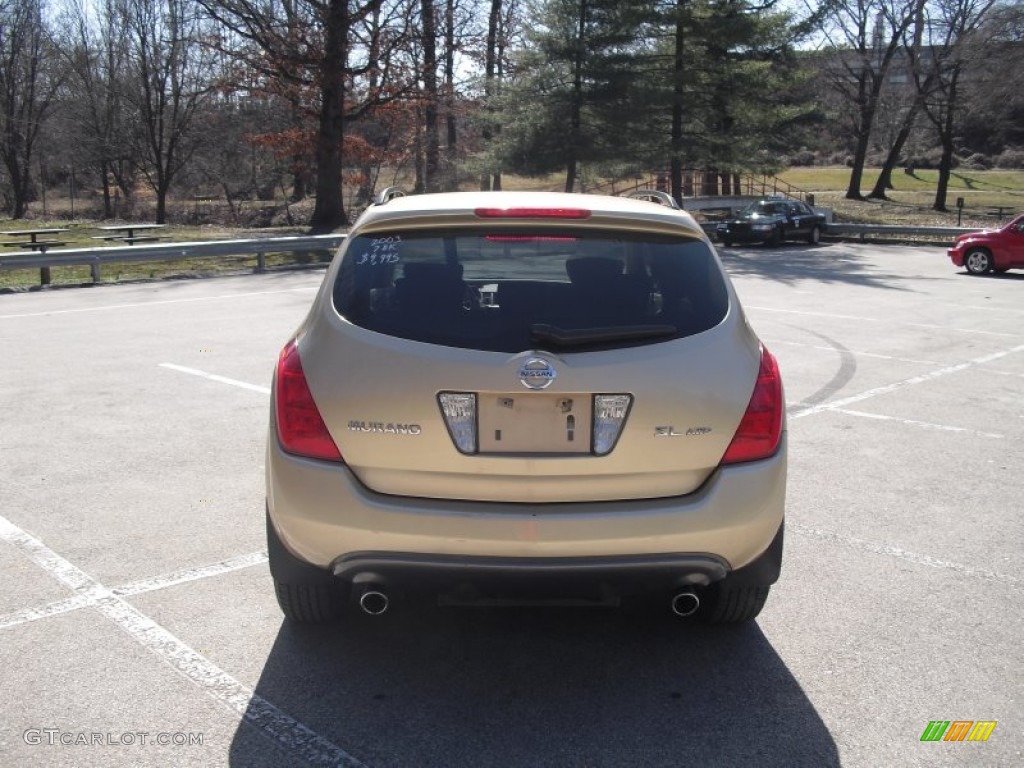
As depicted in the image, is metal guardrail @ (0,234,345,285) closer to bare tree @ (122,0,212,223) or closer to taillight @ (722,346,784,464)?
taillight @ (722,346,784,464)

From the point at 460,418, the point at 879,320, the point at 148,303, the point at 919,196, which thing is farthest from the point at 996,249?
the point at 919,196

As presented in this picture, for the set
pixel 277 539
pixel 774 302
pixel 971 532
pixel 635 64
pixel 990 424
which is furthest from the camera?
pixel 635 64

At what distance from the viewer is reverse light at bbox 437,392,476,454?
3326mm

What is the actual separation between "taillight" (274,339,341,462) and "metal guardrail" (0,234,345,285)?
1493cm

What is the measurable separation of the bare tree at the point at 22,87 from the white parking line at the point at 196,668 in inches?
1912

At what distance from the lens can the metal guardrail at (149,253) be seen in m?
16.7

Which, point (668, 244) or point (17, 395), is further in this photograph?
point (17, 395)

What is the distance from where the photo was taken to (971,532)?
17.4 ft

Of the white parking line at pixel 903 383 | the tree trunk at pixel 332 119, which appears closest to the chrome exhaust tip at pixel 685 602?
the white parking line at pixel 903 383

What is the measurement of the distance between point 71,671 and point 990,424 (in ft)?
22.9

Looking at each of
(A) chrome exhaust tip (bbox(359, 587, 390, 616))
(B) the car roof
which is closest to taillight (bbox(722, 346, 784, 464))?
(B) the car roof

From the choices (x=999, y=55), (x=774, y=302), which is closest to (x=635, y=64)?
(x=999, y=55)

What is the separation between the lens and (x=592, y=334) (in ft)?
11.1

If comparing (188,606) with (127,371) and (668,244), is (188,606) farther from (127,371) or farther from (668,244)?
(127,371)
